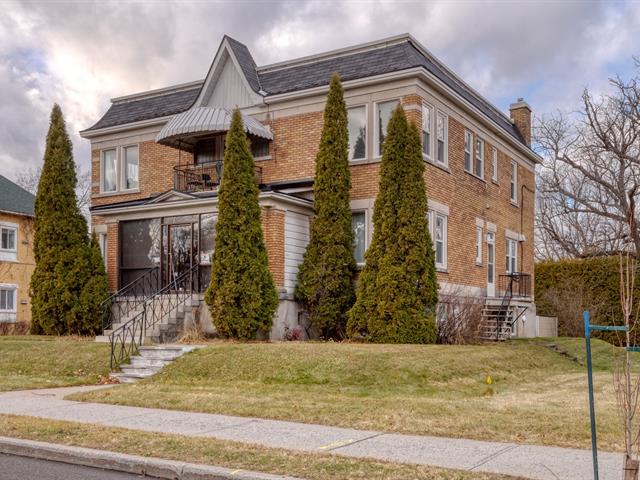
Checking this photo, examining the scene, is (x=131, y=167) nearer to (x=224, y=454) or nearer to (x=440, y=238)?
(x=440, y=238)

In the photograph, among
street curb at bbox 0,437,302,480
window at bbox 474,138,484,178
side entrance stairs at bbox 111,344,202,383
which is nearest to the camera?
street curb at bbox 0,437,302,480

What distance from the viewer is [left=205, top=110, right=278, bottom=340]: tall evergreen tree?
1809 centimetres

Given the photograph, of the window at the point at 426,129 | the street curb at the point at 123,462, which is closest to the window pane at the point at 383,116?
the window at the point at 426,129

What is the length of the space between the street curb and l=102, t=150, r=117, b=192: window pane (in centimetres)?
1922

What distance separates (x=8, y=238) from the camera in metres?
38.3

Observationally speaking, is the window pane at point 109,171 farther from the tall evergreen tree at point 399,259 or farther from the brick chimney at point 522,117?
Result: the brick chimney at point 522,117

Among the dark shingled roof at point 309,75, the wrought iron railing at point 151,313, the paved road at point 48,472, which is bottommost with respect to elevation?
the paved road at point 48,472

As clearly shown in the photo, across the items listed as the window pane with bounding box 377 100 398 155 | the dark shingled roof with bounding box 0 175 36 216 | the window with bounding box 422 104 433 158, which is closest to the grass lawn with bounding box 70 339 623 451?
Answer: the window with bounding box 422 104 433 158

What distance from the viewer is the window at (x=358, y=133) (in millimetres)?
21703

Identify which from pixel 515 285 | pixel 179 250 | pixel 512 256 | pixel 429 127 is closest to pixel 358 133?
pixel 429 127

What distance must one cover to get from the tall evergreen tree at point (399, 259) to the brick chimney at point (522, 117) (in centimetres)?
1252

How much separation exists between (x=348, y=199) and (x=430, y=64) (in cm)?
571

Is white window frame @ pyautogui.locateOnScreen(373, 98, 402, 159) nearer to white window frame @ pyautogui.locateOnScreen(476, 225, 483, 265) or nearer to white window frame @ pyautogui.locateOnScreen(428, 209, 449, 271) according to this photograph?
white window frame @ pyautogui.locateOnScreen(428, 209, 449, 271)

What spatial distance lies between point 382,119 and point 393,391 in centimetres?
1062
